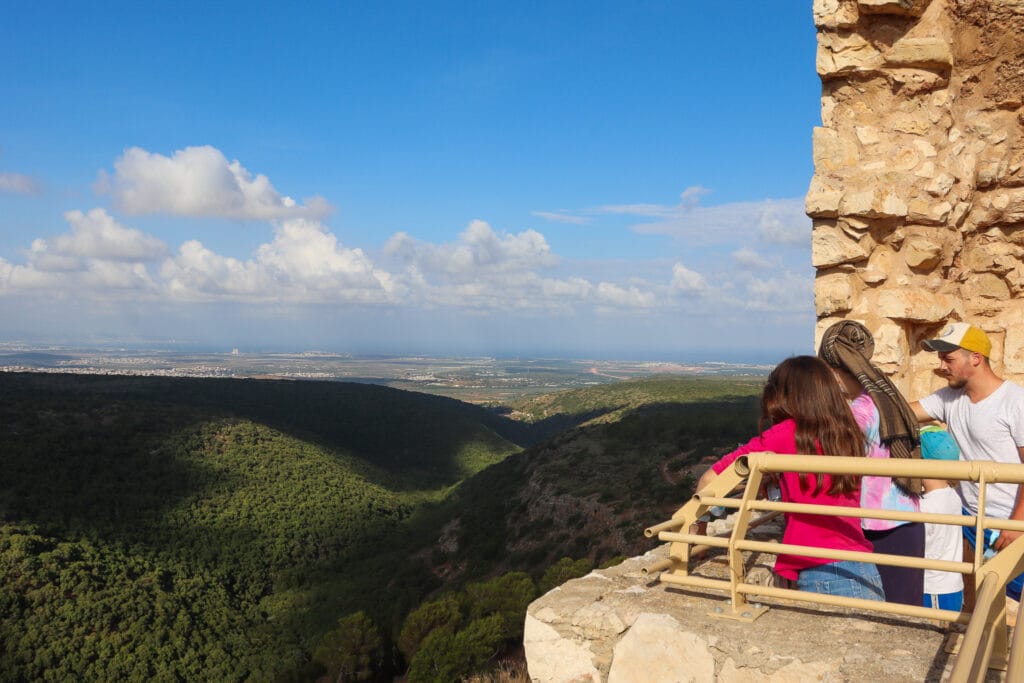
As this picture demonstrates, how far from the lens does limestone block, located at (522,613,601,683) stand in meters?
3.02

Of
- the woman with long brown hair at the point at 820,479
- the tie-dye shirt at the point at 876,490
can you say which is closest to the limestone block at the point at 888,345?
the tie-dye shirt at the point at 876,490

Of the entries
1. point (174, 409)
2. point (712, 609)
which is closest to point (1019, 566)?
point (712, 609)

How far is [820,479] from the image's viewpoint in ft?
9.42

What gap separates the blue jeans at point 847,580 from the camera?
9.43 ft

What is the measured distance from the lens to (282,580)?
27875 mm

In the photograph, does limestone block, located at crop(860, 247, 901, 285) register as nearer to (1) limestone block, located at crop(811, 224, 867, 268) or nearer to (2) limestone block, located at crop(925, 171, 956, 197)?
(1) limestone block, located at crop(811, 224, 867, 268)

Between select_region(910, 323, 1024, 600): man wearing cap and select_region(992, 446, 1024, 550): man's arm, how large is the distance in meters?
0.02

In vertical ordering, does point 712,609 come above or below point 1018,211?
below

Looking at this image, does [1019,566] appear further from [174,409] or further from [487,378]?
[487,378]

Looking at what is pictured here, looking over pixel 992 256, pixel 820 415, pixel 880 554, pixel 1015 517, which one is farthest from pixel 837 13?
pixel 880 554

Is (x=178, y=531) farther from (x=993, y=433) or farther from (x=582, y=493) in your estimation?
(x=993, y=433)

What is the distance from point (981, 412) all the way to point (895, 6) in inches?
134

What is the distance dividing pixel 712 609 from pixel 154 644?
77.7 feet

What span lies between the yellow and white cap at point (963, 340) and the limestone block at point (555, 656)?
2504mm
